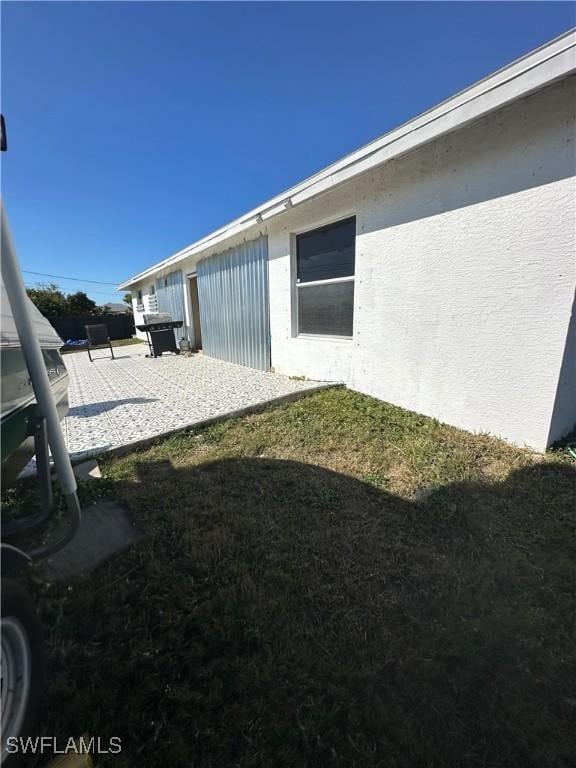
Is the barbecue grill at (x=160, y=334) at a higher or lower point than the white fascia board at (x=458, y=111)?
lower

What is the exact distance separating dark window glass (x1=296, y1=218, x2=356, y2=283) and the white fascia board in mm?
610

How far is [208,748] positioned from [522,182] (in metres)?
4.20

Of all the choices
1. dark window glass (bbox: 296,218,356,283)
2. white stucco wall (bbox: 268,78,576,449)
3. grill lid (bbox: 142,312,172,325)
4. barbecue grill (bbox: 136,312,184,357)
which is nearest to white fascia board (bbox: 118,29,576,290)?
white stucco wall (bbox: 268,78,576,449)

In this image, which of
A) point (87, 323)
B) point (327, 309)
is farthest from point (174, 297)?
point (87, 323)

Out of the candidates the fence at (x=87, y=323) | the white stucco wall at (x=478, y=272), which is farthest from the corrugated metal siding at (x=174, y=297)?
the fence at (x=87, y=323)

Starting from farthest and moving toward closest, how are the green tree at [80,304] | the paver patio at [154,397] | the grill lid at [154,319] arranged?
the green tree at [80,304] → the grill lid at [154,319] → the paver patio at [154,397]

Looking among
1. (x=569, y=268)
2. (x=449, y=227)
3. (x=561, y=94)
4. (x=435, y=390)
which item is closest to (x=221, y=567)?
(x=435, y=390)

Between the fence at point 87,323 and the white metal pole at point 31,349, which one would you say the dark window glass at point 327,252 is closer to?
the white metal pole at point 31,349

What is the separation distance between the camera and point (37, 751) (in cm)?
109

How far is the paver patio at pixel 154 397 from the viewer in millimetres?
3709

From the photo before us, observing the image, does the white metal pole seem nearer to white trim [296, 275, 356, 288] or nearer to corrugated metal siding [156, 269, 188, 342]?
white trim [296, 275, 356, 288]

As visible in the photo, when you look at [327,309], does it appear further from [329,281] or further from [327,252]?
[327,252]

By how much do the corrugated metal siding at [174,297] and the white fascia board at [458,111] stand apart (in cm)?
692

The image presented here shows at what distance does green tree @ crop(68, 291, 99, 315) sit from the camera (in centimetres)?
2666
